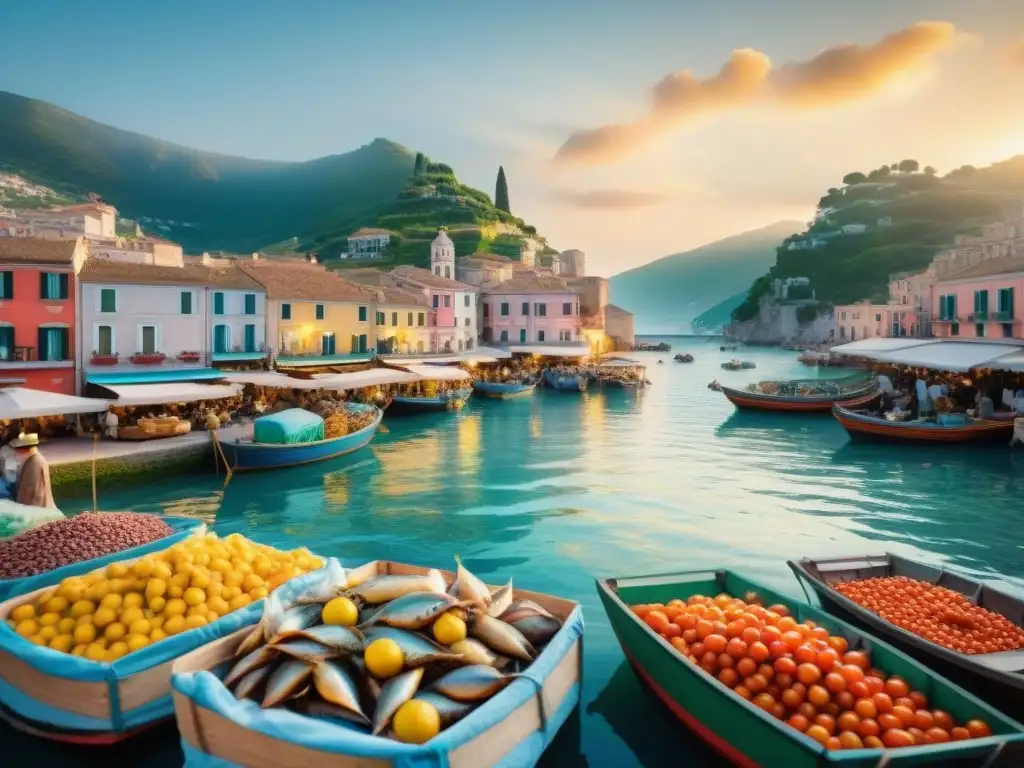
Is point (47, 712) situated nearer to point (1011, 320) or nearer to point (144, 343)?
point (144, 343)

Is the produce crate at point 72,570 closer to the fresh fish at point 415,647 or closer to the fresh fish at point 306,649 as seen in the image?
the fresh fish at point 306,649

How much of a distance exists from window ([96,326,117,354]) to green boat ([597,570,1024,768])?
2837 centimetres

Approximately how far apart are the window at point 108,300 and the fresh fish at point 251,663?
28727mm

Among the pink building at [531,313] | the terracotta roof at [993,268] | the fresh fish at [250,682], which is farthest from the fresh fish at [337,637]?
the pink building at [531,313]

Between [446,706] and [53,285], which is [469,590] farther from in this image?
[53,285]

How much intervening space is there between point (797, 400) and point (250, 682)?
35.0 metres

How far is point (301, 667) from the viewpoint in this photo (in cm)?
452

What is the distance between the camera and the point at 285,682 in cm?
441

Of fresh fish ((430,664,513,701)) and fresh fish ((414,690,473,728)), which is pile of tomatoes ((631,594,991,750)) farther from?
fresh fish ((414,690,473,728))

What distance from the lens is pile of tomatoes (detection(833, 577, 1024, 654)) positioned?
6.43 m

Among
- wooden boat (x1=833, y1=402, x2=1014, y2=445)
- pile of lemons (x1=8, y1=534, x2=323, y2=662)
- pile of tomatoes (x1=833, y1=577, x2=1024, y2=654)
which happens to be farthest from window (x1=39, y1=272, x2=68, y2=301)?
wooden boat (x1=833, y1=402, x2=1014, y2=445)

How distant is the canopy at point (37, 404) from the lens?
1738 centimetres

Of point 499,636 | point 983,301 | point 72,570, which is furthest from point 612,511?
point 983,301

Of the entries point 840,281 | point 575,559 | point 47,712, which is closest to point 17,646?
point 47,712
